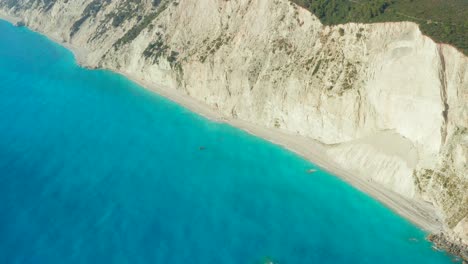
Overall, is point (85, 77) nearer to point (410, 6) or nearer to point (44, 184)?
point (44, 184)

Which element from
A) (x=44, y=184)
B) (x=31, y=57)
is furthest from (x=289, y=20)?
(x=31, y=57)

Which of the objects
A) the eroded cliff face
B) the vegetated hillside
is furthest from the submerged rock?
the vegetated hillside

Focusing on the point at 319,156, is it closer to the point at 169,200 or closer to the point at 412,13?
the point at 169,200

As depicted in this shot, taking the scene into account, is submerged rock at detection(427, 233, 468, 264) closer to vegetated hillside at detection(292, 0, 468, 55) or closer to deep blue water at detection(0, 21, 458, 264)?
deep blue water at detection(0, 21, 458, 264)

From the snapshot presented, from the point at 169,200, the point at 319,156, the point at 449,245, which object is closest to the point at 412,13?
the point at 319,156

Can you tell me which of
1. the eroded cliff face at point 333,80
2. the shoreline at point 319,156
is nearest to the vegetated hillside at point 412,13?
the eroded cliff face at point 333,80

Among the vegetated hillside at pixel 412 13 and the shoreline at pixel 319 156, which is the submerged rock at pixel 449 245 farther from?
the vegetated hillside at pixel 412 13

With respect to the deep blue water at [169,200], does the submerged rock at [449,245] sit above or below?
above
